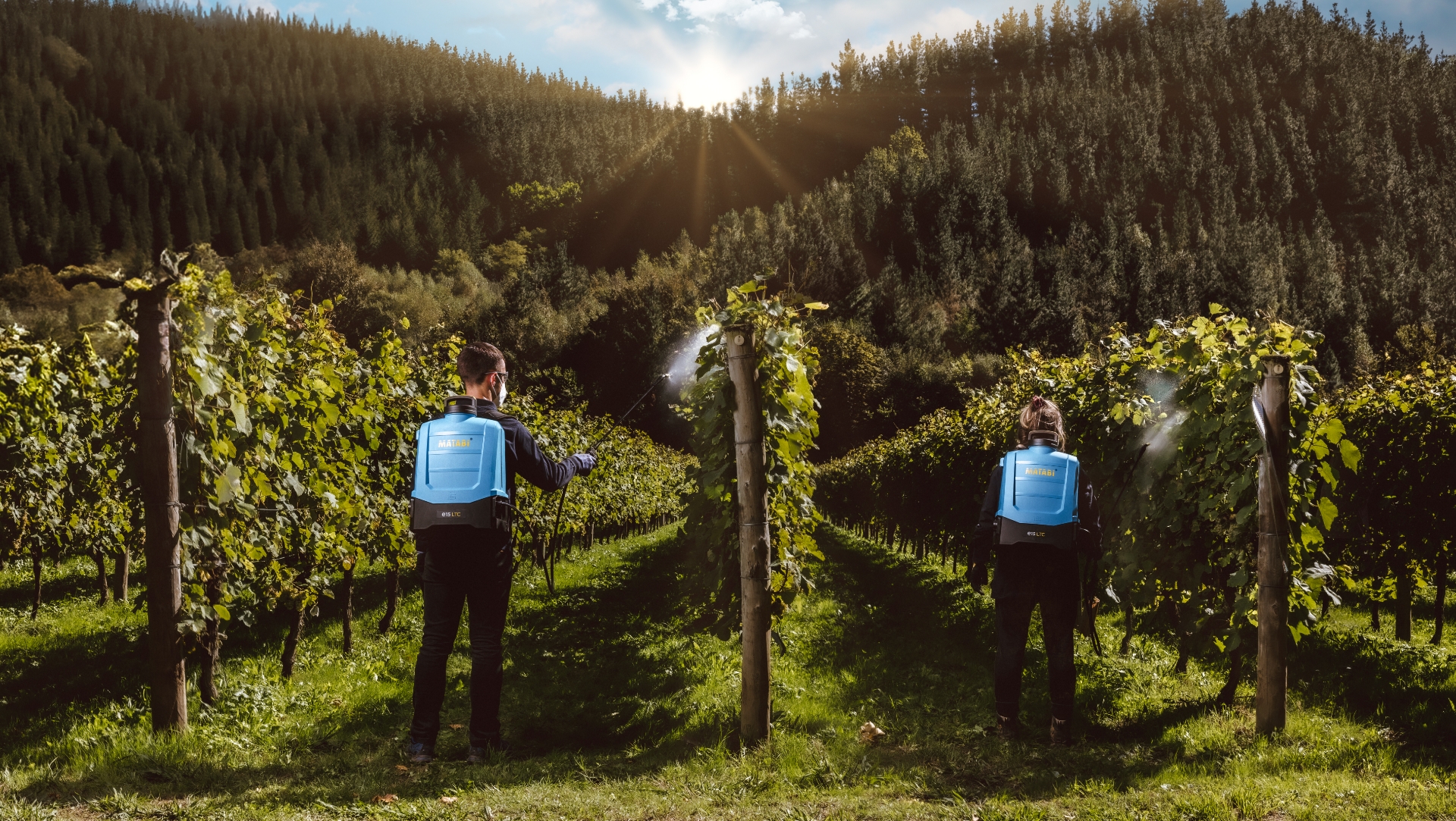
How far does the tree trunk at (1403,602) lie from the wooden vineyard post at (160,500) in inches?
400

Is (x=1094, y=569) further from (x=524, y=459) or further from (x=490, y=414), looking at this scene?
(x=490, y=414)

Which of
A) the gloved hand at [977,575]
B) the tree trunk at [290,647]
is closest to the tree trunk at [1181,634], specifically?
the gloved hand at [977,575]

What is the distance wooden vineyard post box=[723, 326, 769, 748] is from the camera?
14.8 feet

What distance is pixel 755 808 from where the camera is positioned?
3.48 m

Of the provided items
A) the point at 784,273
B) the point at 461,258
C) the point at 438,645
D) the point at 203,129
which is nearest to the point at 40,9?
the point at 203,129

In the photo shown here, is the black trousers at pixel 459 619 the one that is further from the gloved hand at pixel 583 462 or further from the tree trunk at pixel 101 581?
the tree trunk at pixel 101 581

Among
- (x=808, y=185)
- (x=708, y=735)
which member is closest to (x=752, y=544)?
(x=708, y=735)

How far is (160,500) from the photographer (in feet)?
14.0

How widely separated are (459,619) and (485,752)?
2.28 ft

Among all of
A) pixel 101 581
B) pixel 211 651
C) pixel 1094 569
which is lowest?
pixel 101 581

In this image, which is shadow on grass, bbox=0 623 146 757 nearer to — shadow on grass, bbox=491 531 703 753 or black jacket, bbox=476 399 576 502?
shadow on grass, bbox=491 531 703 753

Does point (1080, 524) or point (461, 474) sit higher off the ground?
point (461, 474)

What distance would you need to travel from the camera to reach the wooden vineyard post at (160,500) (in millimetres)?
4184

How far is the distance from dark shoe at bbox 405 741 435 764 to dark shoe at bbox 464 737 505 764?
0.57 ft
